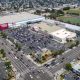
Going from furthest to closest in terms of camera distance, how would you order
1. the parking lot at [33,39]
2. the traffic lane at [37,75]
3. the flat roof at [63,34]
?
1. the flat roof at [63,34]
2. the parking lot at [33,39]
3. the traffic lane at [37,75]

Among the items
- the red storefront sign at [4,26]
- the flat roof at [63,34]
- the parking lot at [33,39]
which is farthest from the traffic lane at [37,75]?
the red storefront sign at [4,26]

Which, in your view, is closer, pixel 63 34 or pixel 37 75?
pixel 37 75

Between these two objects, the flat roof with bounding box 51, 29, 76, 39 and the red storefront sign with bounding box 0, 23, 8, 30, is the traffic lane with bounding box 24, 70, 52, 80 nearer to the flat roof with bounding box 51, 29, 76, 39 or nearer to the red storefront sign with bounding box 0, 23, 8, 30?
the flat roof with bounding box 51, 29, 76, 39

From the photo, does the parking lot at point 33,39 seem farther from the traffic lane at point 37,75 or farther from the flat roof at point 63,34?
the traffic lane at point 37,75

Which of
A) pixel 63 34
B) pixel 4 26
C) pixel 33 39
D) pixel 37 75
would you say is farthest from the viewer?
pixel 4 26

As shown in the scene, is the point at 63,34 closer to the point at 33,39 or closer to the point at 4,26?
the point at 33,39

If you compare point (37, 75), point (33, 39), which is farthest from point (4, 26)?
point (37, 75)

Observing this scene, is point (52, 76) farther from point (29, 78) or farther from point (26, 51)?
point (26, 51)

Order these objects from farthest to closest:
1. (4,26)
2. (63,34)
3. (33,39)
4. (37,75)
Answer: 1. (4,26)
2. (63,34)
3. (33,39)
4. (37,75)

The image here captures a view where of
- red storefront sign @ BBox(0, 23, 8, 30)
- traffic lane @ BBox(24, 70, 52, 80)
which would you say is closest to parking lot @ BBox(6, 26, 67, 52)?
red storefront sign @ BBox(0, 23, 8, 30)

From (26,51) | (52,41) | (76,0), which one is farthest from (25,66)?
(76,0)

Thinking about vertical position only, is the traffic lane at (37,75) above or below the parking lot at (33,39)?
above

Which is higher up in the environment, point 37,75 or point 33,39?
point 37,75
